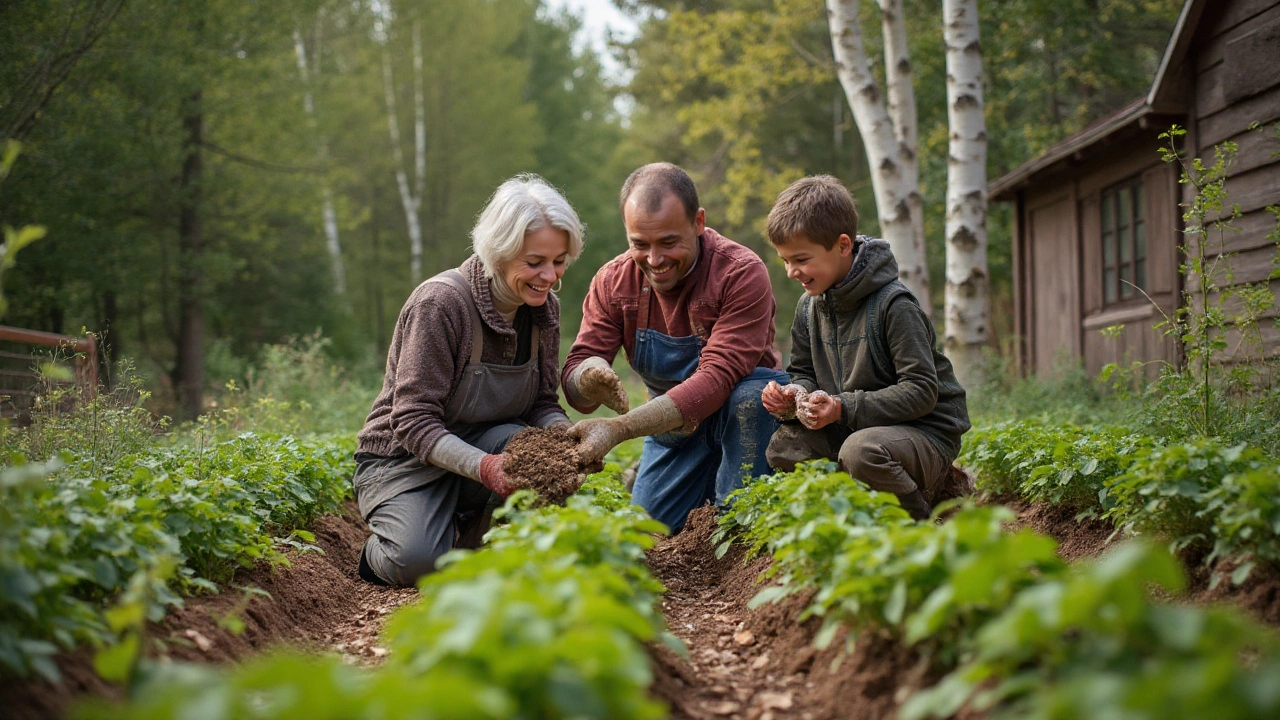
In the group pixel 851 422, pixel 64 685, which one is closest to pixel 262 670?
pixel 64 685

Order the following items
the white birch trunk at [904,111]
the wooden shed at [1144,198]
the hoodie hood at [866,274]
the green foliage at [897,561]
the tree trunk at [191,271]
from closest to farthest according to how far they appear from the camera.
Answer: the green foliage at [897,561] < the hoodie hood at [866,274] < the wooden shed at [1144,198] < the white birch trunk at [904,111] < the tree trunk at [191,271]

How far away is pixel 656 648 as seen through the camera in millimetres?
2848

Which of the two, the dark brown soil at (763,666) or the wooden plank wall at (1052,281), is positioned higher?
the wooden plank wall at (1052,281)

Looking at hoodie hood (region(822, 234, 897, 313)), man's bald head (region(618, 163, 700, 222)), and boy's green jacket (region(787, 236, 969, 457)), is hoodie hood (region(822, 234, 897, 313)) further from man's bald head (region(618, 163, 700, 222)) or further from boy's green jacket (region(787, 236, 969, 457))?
man's bald head (region(618, 163, 700, 222))

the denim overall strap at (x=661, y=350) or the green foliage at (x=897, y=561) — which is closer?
the green foliage at (x=897, y=561)

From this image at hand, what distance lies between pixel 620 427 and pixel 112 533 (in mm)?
2095

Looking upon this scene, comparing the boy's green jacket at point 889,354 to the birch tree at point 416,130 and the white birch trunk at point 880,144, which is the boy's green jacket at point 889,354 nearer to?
the white birch trunk at point 880,144

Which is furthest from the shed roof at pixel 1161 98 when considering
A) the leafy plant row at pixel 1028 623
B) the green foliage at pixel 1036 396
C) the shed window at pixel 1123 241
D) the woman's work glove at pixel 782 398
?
the leafy plant row at pixel 1028 623

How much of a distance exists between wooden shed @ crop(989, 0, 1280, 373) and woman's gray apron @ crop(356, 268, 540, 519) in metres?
3.04

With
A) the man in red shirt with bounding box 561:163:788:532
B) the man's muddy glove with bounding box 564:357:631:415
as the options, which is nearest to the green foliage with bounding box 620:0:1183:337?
the man in red shirt with bounding box 561:163:788:532

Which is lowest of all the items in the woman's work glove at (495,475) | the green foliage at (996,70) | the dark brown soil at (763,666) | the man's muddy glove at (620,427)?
the dark brown soil at (763,666)

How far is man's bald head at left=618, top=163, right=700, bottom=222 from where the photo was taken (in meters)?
4.43

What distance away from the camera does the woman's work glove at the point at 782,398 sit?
4270 mm

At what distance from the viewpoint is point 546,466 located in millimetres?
3752
